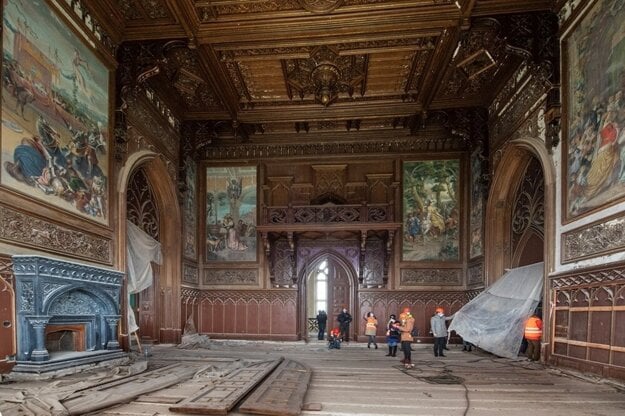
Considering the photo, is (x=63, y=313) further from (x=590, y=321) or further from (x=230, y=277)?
(x=590, y=321)

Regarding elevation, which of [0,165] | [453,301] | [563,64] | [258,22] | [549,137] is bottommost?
[453,301]

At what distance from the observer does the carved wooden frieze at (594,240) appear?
20.4ft

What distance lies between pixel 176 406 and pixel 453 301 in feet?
34.4

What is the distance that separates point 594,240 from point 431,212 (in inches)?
273

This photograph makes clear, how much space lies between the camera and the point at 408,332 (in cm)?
826

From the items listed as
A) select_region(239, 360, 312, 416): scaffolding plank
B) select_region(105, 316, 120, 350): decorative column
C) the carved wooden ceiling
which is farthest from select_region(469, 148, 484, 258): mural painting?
select_region(105, 316, 120, 350): decorative column

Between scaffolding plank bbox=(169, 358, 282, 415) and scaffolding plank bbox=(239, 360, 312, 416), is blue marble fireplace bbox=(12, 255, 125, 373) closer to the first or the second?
scaffolding plank bbox=(169, 358, 282, 415)

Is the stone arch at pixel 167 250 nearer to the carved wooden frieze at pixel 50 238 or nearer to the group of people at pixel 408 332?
the carved wooden frieze at pixel 50 238

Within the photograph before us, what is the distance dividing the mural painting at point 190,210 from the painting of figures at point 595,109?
1010cm

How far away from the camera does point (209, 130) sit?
13977 mm

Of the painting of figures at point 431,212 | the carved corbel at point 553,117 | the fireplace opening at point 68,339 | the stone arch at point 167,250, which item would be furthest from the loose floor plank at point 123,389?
the painting of figures at point 431,212

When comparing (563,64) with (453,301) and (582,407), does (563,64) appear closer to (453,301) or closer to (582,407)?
(582,407)

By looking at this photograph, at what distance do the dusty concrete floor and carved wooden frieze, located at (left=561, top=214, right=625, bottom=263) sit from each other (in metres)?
1.89

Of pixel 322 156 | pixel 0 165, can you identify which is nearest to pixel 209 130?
pixel 322 156
